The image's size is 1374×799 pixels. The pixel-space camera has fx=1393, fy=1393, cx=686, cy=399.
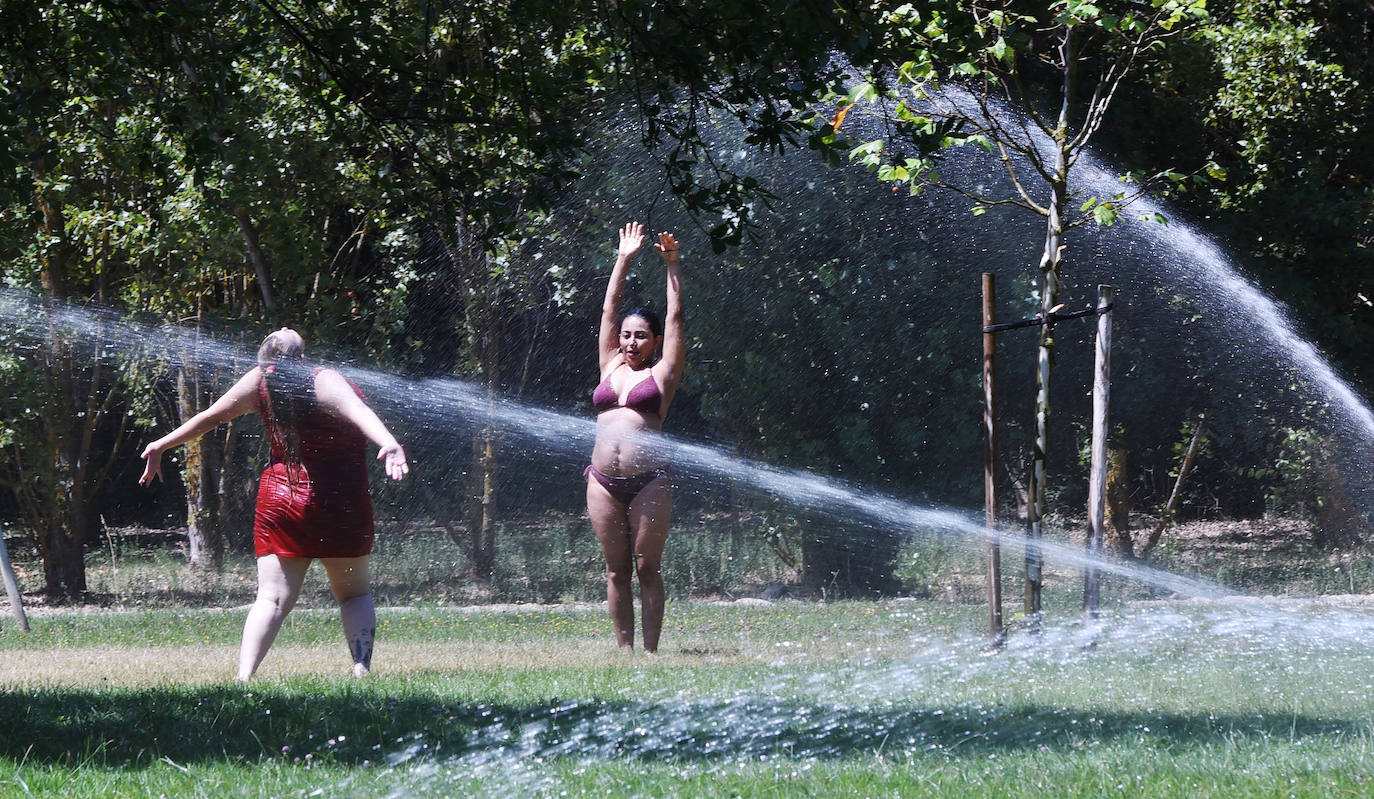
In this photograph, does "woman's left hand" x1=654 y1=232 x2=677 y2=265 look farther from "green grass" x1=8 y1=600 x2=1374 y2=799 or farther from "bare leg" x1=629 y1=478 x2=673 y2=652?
"green grass" x1=8 y1=600 x2=1374 y2=799

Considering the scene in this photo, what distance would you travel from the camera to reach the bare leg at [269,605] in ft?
19.4

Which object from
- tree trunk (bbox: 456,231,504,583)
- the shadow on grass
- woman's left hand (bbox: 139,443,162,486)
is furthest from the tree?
tree trunk (bbox: 456,231,504,583)

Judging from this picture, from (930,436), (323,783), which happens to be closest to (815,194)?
(930,436)

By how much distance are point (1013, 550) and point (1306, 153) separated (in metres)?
4.57

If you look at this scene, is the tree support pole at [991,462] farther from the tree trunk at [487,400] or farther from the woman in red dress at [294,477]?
the tree trunk at [487,400]

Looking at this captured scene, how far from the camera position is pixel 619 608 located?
6934mm

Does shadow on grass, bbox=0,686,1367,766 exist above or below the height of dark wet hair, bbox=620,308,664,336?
below

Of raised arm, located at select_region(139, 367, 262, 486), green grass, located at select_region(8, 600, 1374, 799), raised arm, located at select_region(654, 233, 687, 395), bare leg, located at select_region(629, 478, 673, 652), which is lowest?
green grass, located at select_region(8, 600, 1374, 799)

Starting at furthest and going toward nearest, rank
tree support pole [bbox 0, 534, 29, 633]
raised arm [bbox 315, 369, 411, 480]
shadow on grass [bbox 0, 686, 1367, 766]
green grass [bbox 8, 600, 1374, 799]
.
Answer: tree support pole [bbox 0, 534, 29, 633]
raised arm [bbox 315, 369, 411, 480]
shadow on grass [bbox 0, 686, 1367, 766]
green grass [bbox 8, 600, 1374, 799]

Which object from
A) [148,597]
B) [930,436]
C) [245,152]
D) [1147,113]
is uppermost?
[1147,113]

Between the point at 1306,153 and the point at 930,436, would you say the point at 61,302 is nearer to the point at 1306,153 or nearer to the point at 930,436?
the point at 930,436

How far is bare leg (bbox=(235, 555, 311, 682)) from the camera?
591cm

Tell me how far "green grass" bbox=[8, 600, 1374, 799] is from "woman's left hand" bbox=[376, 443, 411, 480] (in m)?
0.83

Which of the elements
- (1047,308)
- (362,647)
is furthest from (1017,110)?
(362,647)
